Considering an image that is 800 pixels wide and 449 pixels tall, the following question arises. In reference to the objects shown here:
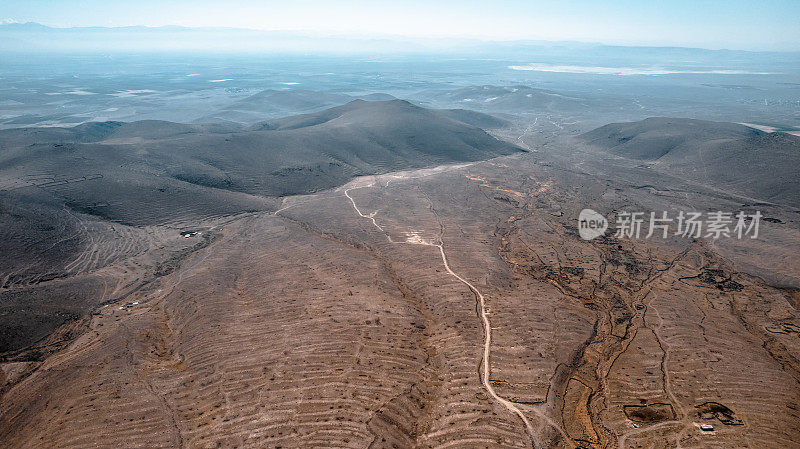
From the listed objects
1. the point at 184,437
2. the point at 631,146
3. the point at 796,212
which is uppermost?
the point at 631,146

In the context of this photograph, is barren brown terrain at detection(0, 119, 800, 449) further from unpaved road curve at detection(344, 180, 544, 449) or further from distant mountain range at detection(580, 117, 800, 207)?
distant mountain range at detection(580, 117, 800, 207)

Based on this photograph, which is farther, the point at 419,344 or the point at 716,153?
the point at 716,153

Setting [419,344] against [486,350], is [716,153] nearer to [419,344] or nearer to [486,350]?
[486,350]

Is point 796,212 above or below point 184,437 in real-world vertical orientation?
above

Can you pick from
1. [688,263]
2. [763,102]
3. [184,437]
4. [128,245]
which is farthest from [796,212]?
[763,102]

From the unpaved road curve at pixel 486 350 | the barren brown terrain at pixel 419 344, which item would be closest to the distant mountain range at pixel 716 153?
the barren brown terrain at pixel 419 344

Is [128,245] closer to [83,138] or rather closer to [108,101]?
[83,138]

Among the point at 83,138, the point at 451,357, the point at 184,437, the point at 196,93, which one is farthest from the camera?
the point at 196,93

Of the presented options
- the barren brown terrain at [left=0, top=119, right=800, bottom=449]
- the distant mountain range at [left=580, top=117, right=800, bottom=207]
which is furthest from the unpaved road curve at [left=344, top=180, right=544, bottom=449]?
the distant mountain range at [left=580, top=117, right=800, bottom=207]

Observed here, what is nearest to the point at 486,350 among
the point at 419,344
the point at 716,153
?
the point at 419,344
